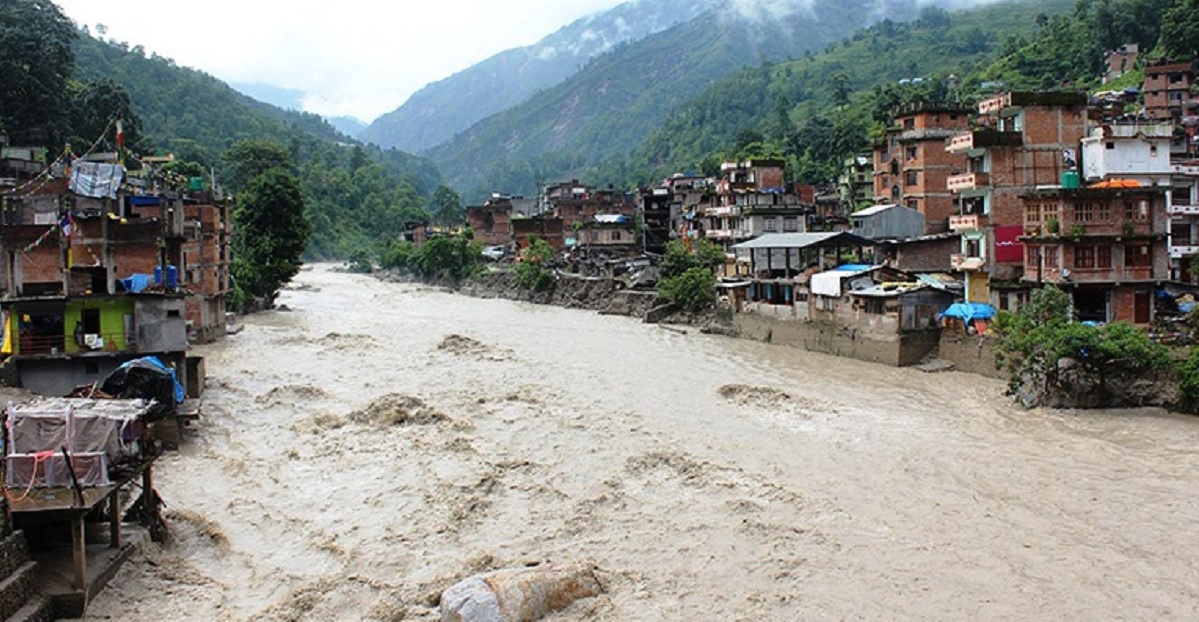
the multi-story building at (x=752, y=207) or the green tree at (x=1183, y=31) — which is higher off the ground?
the green tree at (x=1183, y=31)

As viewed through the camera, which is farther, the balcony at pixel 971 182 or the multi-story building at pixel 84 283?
the balcony at pixel 971 182

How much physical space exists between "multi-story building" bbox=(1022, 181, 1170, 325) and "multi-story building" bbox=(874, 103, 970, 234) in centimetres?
1558

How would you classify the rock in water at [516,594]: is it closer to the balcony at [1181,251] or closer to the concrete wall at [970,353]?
the concrete wall at [970,353]

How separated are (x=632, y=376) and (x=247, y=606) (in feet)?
61.6

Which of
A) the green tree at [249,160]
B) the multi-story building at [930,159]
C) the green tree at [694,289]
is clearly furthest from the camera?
the green tree at [249,160]

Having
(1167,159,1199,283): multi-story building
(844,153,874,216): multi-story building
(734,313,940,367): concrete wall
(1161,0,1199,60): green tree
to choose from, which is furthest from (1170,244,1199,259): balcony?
(1161,0,1199,60): green tree

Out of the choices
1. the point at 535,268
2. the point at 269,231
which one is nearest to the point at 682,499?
the point at 269,231

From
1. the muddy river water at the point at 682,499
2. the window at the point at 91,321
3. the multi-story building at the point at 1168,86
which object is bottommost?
the muddy river water at the point at 682,499

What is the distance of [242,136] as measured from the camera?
12119 cm

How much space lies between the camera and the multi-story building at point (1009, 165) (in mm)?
31234

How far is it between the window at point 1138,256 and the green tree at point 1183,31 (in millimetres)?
38899

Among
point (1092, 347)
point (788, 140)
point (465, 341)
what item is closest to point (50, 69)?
point (465, 341)

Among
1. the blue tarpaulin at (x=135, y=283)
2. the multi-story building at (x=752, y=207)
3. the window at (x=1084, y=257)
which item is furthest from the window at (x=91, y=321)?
the multi-story building at (x=752, y=207)

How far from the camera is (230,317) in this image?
4522 centimetres
